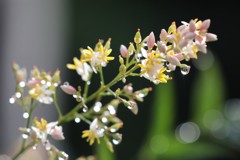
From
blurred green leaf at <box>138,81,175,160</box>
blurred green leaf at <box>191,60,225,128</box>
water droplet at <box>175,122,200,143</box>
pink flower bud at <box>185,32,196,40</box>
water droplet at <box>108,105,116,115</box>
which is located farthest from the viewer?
blurred green leaf at <box>191,60,225,128</box>

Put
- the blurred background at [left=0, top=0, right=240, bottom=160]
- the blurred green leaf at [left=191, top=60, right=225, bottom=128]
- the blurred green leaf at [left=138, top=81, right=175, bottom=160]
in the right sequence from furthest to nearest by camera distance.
A: the blurred background at [left=0, top=0, right=240, bottom=160], the blurred green leaf at [left=191, top=60, right=225, bottom=128], the blurred green leaf at [left=138, top=81, right=175, bottom=160]

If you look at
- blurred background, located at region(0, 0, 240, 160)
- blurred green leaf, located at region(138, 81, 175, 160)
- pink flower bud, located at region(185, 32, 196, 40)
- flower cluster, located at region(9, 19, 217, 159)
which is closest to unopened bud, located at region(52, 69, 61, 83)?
flower cluster, located at region(9, 19, 217, 159)

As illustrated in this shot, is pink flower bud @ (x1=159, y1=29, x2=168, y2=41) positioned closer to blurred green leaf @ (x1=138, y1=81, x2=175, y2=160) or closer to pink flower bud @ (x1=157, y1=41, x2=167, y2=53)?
pink flower bud @ (x1=157, y1=41, x2=167, y2=53)

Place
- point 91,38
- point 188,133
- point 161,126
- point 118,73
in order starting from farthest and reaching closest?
point 91,38 → point 188,133 → point 161,126 → point 118,73

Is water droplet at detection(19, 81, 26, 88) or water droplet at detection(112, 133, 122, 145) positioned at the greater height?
water droplet at detection(19, 81, 26, 88)

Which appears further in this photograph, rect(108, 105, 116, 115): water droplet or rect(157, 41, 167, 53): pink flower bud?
rect(108, 105, 116, 115): water droplet

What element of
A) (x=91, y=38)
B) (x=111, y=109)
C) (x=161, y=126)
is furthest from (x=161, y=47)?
(x=91, y=38)

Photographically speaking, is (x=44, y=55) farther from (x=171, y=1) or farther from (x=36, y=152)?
(x=36, y=152)

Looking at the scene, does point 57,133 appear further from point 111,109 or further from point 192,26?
point 192,26

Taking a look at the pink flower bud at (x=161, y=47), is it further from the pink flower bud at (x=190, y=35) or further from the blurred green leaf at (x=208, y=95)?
the blurred green leaf at (x=208, y=95)

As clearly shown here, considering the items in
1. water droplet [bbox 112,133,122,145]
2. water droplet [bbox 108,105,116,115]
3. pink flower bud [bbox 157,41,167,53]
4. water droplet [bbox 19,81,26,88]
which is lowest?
water droplet [bbox 112,133,122,145]

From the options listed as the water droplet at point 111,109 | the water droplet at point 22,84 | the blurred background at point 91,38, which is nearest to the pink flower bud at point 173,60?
the water droplet at point 111,109

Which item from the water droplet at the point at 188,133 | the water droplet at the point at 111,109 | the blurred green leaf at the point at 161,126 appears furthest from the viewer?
the water droplet at the point at 188,133
